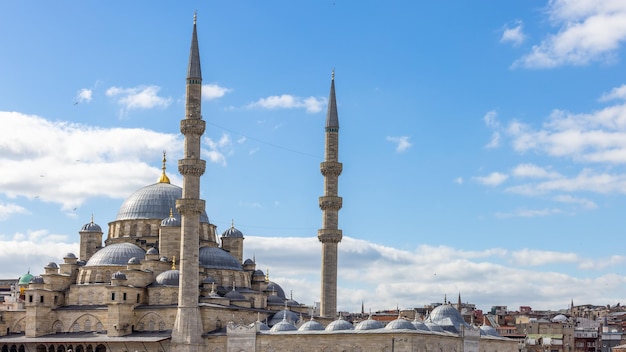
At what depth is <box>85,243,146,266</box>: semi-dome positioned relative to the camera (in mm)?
50375

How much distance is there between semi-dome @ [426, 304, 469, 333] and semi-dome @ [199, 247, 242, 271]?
10915 mm

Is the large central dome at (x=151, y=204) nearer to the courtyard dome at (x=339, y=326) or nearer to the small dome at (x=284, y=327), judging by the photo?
the small dome at (x=284, y=327)

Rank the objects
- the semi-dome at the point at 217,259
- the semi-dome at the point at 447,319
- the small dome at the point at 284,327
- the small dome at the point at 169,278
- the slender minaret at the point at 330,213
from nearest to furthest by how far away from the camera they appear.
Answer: the small dome at the point at 284,327 → the semi-dome at the point at 447,319 → the small dome at the point at 169,278 → the slender minaret at the point at 330,213 → the semi-dome at the point at 217,259

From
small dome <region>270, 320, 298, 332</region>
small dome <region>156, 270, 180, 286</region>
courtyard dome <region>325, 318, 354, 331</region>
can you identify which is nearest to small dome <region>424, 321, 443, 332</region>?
courtyard dome <region>325, 318, 354, 331</region>

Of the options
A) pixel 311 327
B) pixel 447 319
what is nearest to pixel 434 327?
pixel 447 319

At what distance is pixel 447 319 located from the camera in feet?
158

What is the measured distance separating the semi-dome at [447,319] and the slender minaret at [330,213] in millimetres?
5272

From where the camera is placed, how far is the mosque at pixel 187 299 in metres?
43.3

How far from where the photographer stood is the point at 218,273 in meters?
51.3

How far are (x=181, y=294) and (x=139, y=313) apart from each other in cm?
375

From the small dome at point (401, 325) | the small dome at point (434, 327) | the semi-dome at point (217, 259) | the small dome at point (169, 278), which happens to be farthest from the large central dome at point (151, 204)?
the small dome at point (401, 325)

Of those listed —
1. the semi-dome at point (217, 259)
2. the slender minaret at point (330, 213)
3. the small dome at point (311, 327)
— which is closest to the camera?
the small dome at point (311, 327)

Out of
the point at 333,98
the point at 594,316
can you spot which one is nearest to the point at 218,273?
the point at 333,98

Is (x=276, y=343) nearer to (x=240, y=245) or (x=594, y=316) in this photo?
(x=240, y=245)
